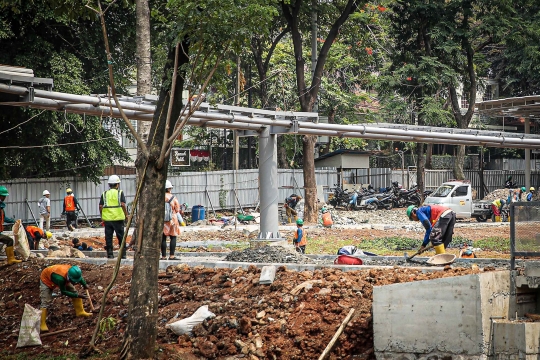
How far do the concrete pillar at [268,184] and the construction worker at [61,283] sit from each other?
7.11m

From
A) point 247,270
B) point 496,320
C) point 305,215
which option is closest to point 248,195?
point 305,215

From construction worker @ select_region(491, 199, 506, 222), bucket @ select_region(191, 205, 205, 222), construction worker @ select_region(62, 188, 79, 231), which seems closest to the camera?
construction worker @ select_region(62, 188, 79, 231)

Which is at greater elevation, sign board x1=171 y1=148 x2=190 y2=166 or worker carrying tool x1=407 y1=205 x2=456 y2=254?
sign board x1=171 y1=148 x2=190 y2=166

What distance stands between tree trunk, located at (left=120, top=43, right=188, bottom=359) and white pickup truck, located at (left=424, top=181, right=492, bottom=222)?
26.1 meters

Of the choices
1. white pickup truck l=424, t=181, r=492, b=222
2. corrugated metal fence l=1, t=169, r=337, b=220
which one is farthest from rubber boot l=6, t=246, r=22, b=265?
white pickup truck l=424, t=181, r=492, b=222

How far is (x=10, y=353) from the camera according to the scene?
11531mm

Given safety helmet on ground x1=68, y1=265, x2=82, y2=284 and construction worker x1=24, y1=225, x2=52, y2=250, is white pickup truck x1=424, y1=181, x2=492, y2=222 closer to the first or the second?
construction worker x1=24, y1=225, x2=52, y2=250

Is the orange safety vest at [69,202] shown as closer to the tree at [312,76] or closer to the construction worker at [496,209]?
the tree at [312,76]

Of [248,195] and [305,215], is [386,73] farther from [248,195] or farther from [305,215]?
[305,215]

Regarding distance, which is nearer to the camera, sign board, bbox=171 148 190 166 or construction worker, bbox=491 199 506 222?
sign board, bbox=171 148 190 166

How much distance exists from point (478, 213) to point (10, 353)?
2758cm

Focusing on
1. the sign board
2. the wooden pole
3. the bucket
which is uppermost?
the sign board

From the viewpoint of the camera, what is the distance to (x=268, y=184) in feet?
63.4

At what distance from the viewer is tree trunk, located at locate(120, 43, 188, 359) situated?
1034 centimetres
